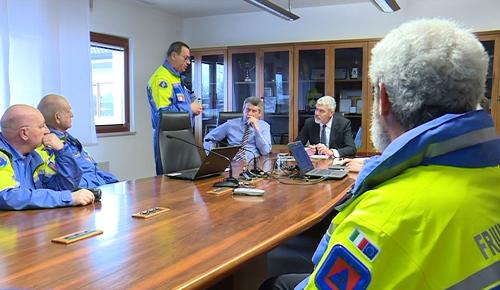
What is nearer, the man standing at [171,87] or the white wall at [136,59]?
the man standing at [171,87]

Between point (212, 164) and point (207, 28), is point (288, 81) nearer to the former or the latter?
point (207, 28)

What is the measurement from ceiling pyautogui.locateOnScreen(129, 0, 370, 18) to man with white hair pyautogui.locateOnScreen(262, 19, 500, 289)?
13.8 ft

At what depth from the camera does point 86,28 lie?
430cm

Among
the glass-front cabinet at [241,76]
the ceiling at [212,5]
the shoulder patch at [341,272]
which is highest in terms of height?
the ceiling at [212,5]

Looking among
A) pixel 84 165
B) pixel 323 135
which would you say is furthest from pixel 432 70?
pixel 323 135

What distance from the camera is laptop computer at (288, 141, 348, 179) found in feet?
8.34

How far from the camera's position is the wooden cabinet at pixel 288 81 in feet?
16.0

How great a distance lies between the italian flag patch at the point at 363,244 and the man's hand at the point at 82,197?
4.21 ft

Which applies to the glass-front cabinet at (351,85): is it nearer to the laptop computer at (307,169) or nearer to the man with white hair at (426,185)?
the laptop computer at (307,169)

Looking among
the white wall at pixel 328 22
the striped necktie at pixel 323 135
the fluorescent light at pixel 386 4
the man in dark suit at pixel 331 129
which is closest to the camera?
the fluorescent light at pixel 386 4

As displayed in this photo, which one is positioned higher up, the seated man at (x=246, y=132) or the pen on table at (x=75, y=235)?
the seated man at (x=246, y=132)

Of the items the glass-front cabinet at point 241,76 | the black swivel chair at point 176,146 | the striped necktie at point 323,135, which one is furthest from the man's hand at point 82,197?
the glass-front cabinet at point 241,76

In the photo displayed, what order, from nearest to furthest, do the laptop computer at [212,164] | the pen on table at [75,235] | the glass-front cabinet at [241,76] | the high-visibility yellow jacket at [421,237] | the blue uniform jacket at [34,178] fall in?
the high-visibility yellow jacket at [421,237], the pen on table at [75,235], the blue uniform jacket at [34,178], the laptop computer at [212,164], the glass-front cabinet at [241,76]

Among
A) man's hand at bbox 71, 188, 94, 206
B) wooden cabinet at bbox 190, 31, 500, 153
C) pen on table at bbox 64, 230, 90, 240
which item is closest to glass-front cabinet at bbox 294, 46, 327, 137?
wooden cabinet at bbox 190, 31, 500, 153
